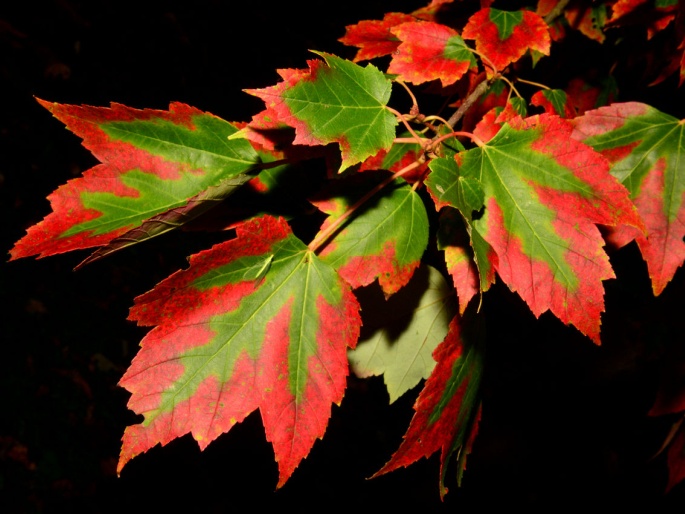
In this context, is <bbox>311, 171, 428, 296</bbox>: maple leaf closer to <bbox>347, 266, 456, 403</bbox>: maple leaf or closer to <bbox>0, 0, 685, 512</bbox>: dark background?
<bbox>347, 266, 456, 403</bbox>: maple leaf

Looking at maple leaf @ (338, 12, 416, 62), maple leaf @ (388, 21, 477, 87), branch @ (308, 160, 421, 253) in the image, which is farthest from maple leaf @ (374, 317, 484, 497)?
maple leaf @ (338, 12, 416, 62)

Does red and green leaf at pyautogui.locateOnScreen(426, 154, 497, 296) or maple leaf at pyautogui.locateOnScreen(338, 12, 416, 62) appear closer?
red and green leaf at pyautogui.locateOnScreen(426, 154, 497, 296)

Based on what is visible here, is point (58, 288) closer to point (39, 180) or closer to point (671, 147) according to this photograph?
point (39, 180)

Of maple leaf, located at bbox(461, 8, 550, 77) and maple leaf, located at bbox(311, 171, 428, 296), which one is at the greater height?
maple leaf, located at bbox(461, 8, 550, 77)

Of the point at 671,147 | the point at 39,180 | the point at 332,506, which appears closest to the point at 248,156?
the point at 671,147

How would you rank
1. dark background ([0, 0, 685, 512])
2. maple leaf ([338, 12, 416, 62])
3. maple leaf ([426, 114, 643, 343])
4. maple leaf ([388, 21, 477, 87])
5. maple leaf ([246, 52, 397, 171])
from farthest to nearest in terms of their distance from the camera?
dark background ([0, 0, 685, 512]) < maple leaf ([338, 12, 416, 62]) < maple leaf ([388, 21, 477, 87]) < maple leaf ([426, 114, 643, 343]) < maple leaf ([246, 52, 397, 171])

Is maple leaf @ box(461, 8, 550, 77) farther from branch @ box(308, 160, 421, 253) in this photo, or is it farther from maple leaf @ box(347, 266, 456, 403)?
→ maple leaf @ box(347, 266, 456, 403)

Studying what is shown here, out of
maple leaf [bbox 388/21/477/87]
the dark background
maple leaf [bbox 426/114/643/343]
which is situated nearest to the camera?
maple leaf [bbox 426/114/643/343]
